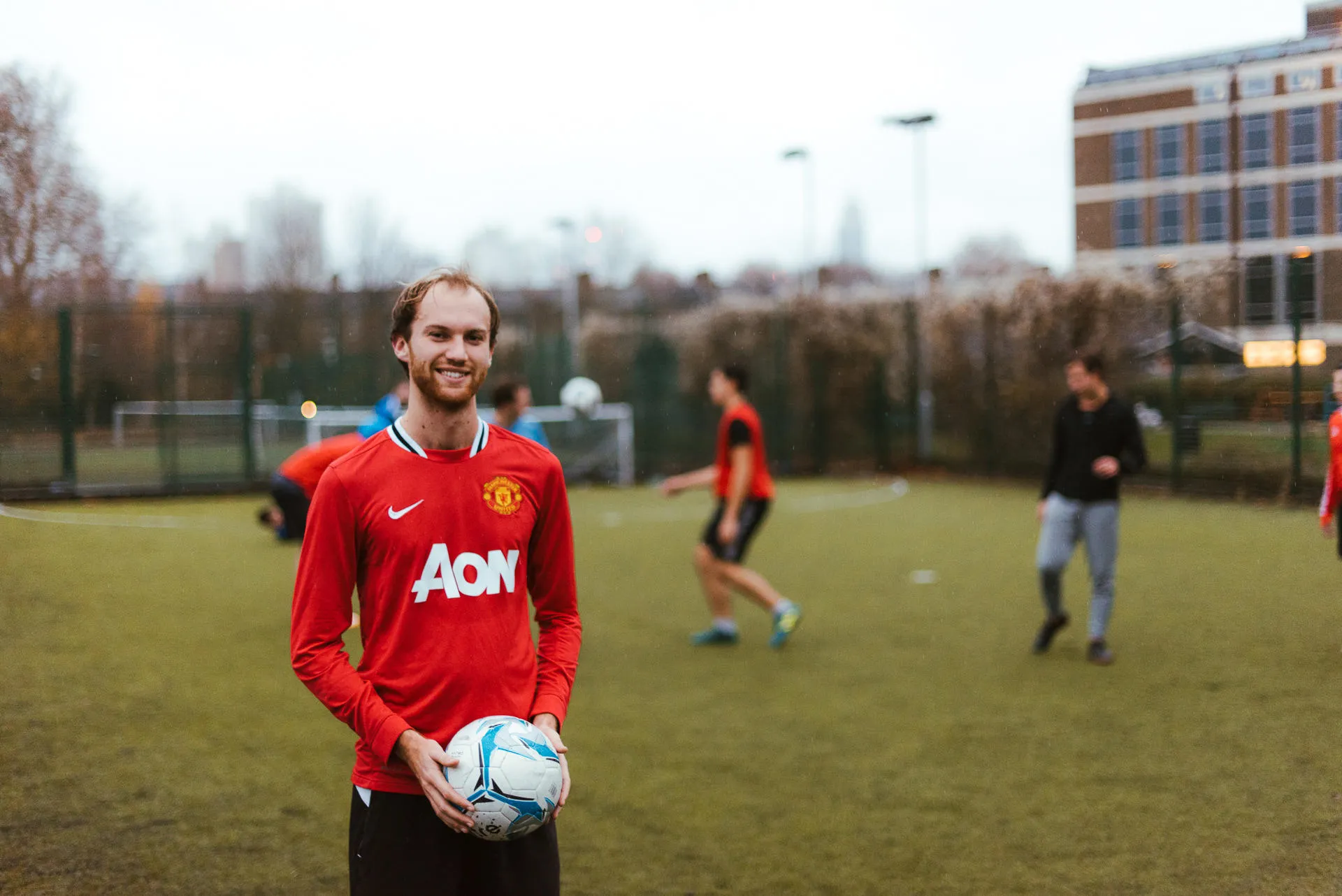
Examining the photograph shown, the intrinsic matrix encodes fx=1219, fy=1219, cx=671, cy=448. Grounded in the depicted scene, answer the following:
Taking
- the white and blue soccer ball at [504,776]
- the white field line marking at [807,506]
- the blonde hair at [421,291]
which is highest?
the blonde hair at [421,291]

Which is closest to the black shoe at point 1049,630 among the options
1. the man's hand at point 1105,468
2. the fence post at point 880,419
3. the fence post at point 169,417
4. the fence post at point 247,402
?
the man's hand at point 1105,468

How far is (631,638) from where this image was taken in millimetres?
9227

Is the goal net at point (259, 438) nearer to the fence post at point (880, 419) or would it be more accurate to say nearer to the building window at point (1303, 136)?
the fence post at point (880, 419)

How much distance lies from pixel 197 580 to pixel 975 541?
335 inches

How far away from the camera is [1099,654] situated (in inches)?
315

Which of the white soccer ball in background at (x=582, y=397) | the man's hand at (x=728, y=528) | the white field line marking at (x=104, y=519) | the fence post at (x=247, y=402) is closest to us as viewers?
the white field line marking at (x=104, y=519)

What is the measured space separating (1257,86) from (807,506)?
14.6 m

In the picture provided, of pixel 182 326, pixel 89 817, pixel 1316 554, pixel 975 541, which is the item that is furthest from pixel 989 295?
pixel 89 817

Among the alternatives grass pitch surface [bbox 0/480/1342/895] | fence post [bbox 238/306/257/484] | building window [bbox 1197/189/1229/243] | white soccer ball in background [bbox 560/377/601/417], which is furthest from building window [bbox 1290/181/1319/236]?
white soccer ball in background [bbox 560/377/601/417]

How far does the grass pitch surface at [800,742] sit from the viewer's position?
15.4 feet

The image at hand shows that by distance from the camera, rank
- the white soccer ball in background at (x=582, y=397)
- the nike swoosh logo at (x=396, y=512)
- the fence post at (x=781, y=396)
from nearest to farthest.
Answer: the nike swoosh logo at (x=396, y=512) → the white soccer ball in background at (x=582, y=397) → the fence post at (x=781, y=396)

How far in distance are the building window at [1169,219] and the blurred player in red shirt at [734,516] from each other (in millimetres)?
3901

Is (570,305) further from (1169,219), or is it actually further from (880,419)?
(1169,219)

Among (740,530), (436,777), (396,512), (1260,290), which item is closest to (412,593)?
(396,512)
